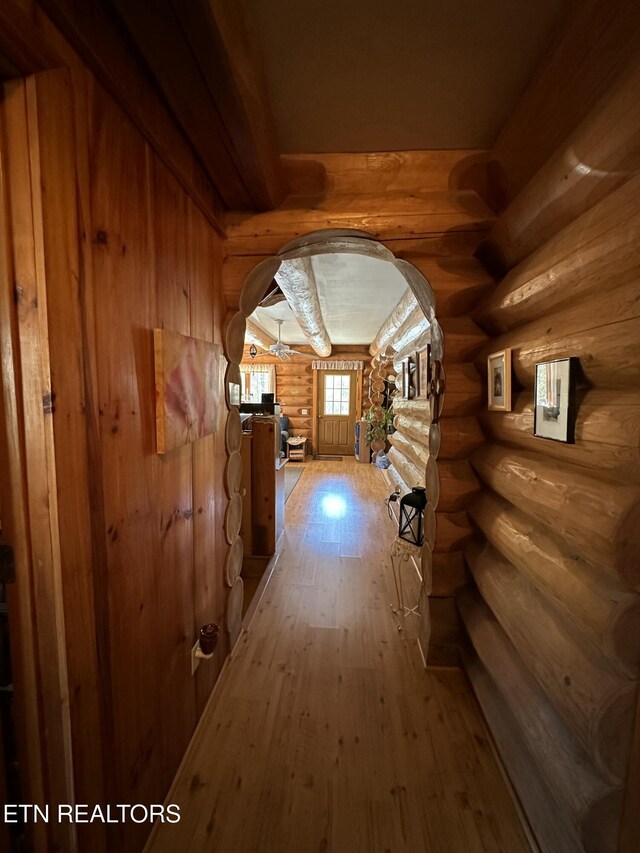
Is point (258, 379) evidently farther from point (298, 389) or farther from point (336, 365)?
point (336, 365)

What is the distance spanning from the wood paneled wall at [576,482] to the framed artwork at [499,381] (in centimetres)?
4

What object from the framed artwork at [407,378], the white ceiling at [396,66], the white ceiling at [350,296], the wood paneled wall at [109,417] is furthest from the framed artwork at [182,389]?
the framed artwork at [407,378]

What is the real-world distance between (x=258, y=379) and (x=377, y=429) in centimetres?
325

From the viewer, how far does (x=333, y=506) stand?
434 centimetres

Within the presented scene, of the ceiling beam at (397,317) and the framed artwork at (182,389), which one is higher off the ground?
the ceiling beam at (397,317)

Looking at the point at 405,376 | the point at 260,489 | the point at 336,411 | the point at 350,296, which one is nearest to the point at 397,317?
the point at 350,296

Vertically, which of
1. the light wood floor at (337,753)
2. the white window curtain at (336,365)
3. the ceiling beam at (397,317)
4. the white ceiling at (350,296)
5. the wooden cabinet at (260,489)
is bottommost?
the light wood floor at (337,753)

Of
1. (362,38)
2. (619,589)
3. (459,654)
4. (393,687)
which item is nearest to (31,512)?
(619,589)

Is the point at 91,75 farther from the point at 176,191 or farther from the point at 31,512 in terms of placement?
the point at 31,512

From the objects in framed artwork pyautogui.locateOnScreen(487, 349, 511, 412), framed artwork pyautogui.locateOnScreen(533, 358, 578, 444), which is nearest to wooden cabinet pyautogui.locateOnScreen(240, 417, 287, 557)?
framed artwork pyautogui.locateOnScreen(487, 349, 511, 412)

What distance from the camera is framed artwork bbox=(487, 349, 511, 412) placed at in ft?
4.35

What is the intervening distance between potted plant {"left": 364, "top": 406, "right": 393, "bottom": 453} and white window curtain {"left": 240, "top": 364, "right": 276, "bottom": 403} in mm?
2569

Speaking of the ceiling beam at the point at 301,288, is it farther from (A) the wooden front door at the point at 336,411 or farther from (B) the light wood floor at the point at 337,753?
(A) the wooden front door at the point at 336,411

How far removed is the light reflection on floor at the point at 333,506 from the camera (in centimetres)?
405
